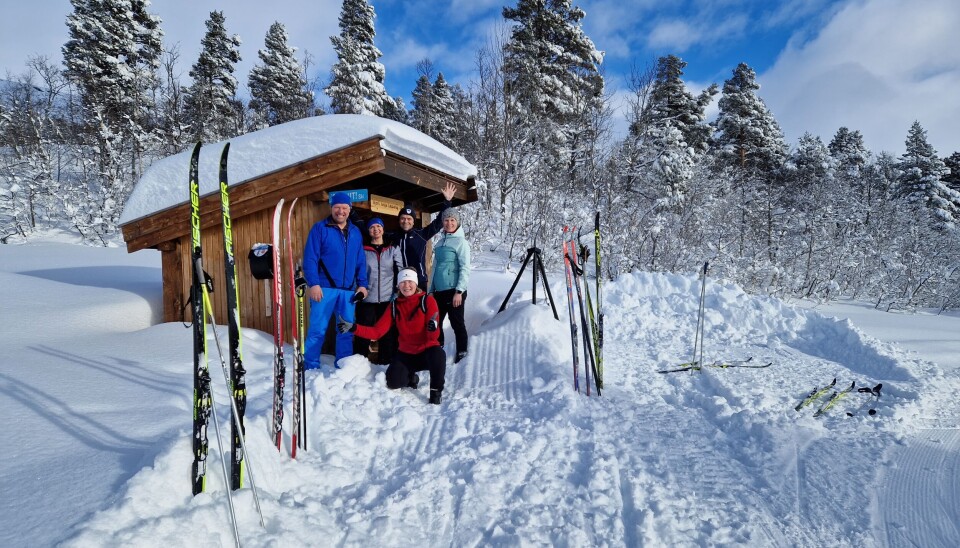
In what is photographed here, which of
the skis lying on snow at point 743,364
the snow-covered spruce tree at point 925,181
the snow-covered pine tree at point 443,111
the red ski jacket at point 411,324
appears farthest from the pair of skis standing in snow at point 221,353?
the snow-covered spruce tree at point 925,181

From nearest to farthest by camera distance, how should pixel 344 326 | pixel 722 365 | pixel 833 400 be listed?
pixel 833 400 → pixel 344 326 → pixel 722 365

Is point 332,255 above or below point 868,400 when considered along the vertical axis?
above

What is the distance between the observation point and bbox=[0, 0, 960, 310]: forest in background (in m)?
16.0

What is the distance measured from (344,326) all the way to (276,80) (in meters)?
28.3

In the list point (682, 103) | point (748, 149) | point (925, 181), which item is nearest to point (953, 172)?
point (925, 181)

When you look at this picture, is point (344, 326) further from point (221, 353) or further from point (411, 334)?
point (221, 353)

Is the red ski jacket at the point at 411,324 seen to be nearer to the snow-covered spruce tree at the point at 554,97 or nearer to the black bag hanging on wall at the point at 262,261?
the black bag hanging on wall at the point at 262,261

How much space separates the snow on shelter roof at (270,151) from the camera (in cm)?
534

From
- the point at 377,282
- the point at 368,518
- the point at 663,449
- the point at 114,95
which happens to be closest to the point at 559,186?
the point at 377,282

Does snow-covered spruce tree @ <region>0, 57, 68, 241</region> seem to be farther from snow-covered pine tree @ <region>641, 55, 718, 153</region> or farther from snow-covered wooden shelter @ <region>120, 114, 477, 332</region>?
snow-covered pine tree @ <region>641, 55, 718, 153</region>

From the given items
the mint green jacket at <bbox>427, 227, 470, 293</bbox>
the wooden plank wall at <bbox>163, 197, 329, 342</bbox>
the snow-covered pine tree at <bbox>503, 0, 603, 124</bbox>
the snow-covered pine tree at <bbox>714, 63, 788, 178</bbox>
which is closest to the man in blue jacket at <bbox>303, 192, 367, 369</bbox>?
the mint green jacket at <bbox>427, 227, 470, 293</bbox>

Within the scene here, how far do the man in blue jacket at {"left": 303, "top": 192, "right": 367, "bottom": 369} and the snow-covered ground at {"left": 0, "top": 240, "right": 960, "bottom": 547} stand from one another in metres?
0.38

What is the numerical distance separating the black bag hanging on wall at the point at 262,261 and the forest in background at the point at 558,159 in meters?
12.5

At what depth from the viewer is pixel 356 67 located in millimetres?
21094
